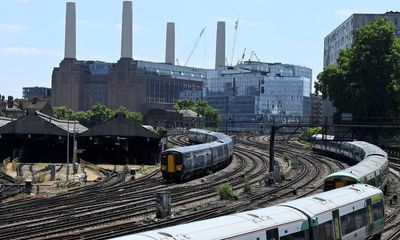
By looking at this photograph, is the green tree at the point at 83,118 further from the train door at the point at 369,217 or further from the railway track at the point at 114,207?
the train door at the point at 369,217

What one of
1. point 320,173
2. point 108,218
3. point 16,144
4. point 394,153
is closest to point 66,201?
point 108,218

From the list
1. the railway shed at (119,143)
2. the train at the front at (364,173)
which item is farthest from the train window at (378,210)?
the railway shed at (119,143)

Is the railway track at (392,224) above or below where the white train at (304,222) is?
below

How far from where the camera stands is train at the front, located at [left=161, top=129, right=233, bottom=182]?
1994 inches

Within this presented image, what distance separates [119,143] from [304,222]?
58.7 metres

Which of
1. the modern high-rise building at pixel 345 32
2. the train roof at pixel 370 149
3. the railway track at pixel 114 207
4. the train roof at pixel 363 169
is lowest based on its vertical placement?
the railway track at pixel 114 207

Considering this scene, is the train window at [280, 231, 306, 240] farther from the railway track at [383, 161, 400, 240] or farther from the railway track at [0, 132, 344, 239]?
the railway track at [0, 132, 344, 239]

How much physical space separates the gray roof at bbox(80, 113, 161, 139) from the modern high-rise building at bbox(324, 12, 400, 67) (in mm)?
72029

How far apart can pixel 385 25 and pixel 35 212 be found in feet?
194

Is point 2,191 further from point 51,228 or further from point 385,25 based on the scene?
point 385,25

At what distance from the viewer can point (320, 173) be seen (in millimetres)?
57781

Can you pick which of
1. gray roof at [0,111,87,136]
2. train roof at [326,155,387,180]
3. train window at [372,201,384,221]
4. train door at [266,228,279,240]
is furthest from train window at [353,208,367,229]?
gray roof at [0,111,87,136]

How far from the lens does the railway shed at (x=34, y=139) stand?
74.3 metres

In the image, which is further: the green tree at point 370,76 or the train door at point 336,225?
the green tree at point 370,76
